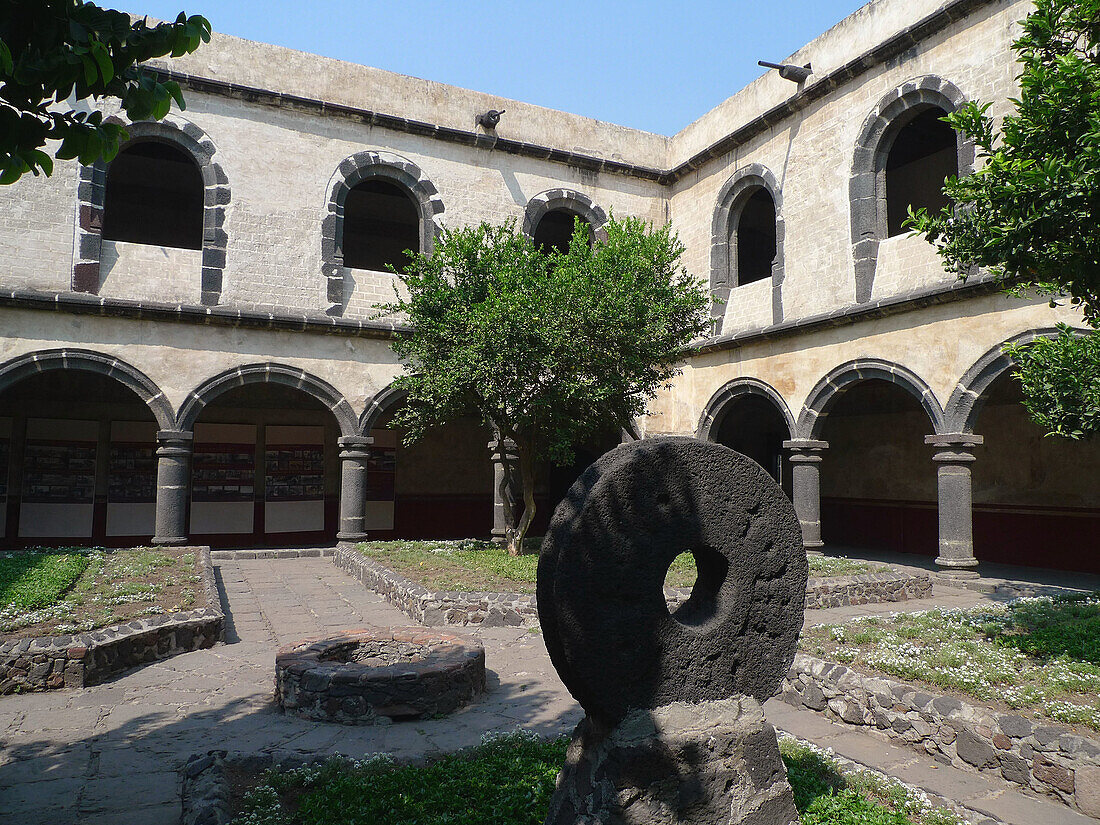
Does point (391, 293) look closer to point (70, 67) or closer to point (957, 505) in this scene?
point (957, 505)

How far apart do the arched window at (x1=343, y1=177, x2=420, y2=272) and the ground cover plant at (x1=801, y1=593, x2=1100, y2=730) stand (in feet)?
38.1

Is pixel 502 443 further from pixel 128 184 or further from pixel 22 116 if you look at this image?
pixel 128 184

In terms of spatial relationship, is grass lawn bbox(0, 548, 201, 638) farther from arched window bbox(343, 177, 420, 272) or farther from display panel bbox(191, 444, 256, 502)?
arched window bbox(343, 177, 420, 272)

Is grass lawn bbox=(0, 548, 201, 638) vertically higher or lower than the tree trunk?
lower

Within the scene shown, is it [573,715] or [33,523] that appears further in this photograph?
[33,523]

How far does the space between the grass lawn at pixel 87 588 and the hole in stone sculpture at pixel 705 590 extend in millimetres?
4889

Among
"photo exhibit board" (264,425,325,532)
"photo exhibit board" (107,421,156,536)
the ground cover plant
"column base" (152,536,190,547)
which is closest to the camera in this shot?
→ the ground cover plant

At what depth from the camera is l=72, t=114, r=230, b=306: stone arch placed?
1055cm

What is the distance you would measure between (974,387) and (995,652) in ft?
16.3

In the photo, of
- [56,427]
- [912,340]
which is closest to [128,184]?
[56,427]

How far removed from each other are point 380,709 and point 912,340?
843 centimetres

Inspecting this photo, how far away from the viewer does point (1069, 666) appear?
15.9 feet

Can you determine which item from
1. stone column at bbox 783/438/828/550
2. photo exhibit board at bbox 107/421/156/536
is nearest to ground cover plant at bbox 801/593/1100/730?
stone column at bbox 783/438/828/550

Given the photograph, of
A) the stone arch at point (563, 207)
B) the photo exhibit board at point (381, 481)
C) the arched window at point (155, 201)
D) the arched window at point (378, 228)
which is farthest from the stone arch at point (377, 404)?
the arched window at point (155, 201)
